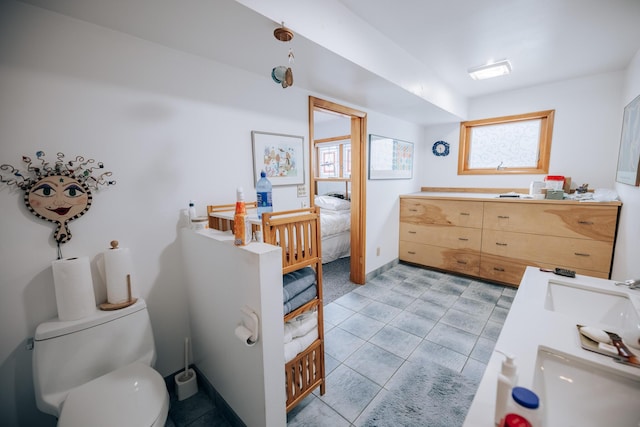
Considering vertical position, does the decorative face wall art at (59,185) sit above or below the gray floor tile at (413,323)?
above

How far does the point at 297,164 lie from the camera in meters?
2.12

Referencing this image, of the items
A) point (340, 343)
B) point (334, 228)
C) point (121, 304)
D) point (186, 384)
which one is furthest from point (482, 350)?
point (121, 304)

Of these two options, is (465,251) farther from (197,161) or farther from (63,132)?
(63,132)

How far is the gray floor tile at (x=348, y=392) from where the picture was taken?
1.45 meters

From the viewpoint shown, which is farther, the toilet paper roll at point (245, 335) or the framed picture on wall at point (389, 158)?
the framed picture on wall at point (389, 158)

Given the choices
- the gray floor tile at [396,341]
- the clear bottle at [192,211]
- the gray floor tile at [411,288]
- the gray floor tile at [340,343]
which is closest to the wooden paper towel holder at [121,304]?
the clear bottle at [192,211]

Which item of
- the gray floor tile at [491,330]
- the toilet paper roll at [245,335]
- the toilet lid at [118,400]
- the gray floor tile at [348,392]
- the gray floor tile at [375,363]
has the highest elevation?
the toilet paper roll at [245,335]

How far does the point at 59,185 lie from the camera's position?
1.17 metres

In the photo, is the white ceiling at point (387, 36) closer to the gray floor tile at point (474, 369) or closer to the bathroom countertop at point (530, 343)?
the bathroom countertop at point (530, 343)

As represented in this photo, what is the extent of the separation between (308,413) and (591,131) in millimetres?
3862

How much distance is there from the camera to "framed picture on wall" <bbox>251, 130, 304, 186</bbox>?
1.85 meters

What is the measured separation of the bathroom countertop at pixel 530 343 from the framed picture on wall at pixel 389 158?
2115mm

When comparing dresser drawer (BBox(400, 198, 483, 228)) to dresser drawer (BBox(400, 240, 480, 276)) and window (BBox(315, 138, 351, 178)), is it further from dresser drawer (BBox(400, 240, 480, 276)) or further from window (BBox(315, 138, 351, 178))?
window (BBox(315, 138, 351, 178))

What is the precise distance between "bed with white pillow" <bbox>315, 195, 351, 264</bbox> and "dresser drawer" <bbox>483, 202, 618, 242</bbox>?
1832 mm
